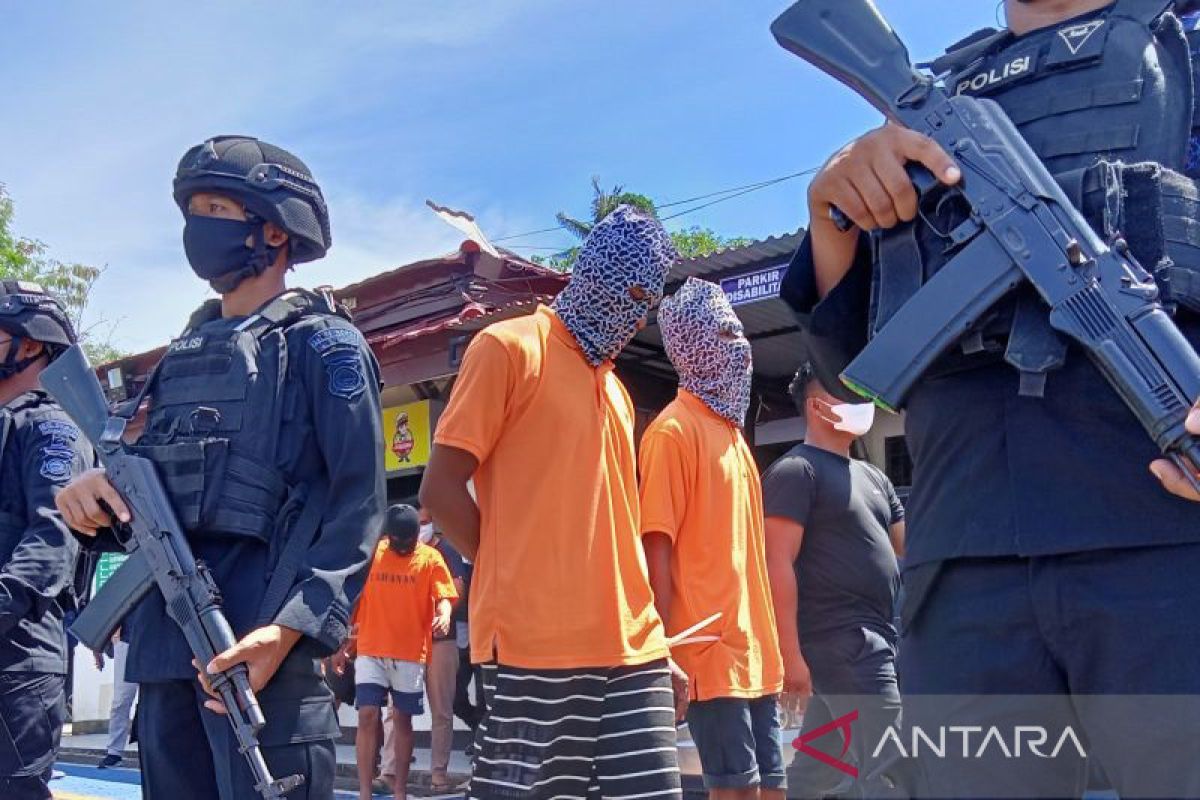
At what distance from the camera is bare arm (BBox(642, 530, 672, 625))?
410 cm

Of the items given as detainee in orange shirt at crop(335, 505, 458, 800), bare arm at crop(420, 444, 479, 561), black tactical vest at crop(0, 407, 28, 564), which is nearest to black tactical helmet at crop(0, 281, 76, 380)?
black tactical vest at crop(0, 407, 28, 564)

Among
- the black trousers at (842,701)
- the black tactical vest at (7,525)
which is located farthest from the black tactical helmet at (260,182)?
the black trousers at (842,701)

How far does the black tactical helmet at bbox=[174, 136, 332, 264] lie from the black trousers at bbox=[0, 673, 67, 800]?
1828mm

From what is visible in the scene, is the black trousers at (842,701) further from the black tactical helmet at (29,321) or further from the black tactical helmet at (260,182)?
the black tactical helmet at (29,321)

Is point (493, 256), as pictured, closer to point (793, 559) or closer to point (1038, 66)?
point (793, 559)

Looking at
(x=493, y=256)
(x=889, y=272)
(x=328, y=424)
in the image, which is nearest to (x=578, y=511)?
(x=328, y=424)

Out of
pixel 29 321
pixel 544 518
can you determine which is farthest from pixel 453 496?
pixel 29 321

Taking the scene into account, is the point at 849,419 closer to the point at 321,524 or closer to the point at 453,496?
the point at 453,496

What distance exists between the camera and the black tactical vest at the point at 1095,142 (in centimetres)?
155

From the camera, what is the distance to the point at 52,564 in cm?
377

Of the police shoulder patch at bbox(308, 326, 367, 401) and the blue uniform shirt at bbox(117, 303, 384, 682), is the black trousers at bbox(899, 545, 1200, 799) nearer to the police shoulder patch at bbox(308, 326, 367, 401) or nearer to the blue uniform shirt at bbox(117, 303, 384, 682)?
the blue uniform shirt at bbox(117, 303, 384, 682)

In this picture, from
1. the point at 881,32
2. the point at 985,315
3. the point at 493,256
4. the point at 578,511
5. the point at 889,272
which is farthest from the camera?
the point at 493,256

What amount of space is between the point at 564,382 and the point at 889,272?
5.27 ft

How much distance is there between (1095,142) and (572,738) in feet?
6.47
